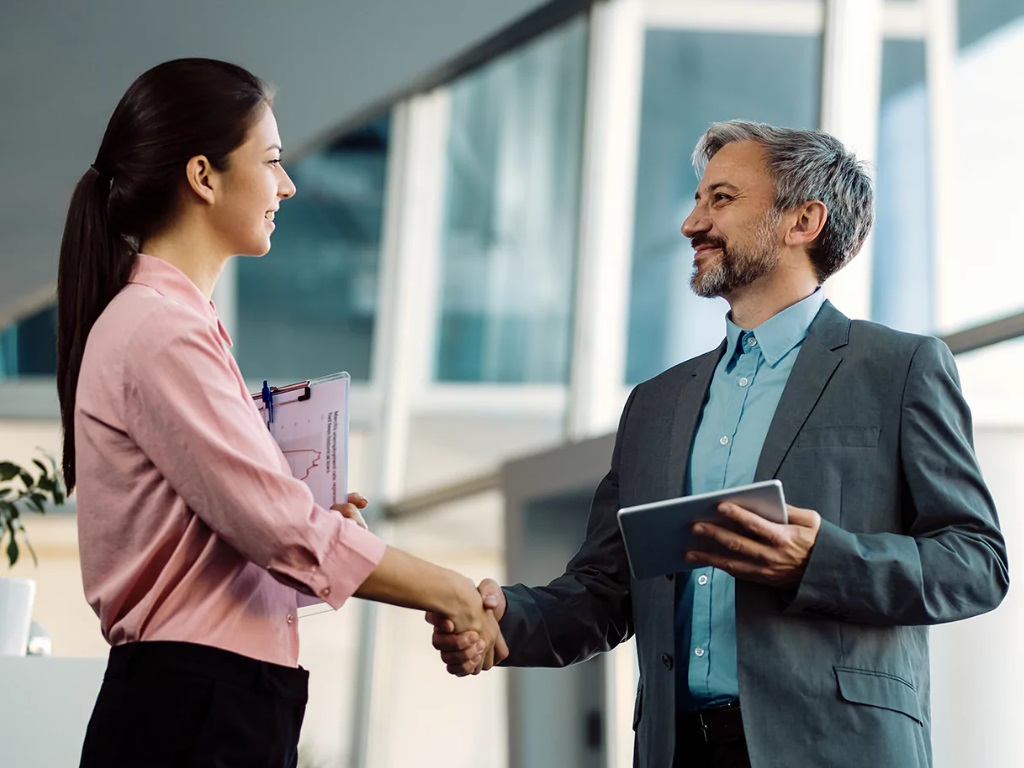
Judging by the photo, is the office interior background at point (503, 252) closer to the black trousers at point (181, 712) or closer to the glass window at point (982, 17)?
the glass window at point (982, 17)

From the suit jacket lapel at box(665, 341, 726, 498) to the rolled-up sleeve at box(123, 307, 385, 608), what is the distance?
0.65 m

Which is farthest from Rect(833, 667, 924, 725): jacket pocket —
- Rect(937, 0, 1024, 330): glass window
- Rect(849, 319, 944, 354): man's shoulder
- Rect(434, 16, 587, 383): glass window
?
Rect(434, 16, 587, 383): glass window

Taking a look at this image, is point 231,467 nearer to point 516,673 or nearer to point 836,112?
point 836,112

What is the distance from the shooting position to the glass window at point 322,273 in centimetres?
739

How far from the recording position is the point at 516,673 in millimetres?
5688

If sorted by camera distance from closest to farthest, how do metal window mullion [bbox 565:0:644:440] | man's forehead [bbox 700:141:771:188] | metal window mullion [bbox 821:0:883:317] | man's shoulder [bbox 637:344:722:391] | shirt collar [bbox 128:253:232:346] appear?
shirt collar [bbox 128:253:232:346] → man's shoulder [bbox 637:344:722:391] → man's forehead [bbox 700:141:771:188] → metal window mullion [bbox 821:0:883:317] → metal window mullion [bbox 565:0:644:440]

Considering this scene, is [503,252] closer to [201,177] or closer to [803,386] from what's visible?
[803,386]

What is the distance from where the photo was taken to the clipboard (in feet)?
5.84

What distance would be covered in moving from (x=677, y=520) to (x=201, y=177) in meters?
0.78

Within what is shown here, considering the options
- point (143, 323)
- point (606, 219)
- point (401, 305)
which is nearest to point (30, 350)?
point (401, 305)

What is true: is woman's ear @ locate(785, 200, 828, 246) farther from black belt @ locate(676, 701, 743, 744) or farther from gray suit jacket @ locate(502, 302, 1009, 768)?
black belt @ locate(676, 701, 743, 744)

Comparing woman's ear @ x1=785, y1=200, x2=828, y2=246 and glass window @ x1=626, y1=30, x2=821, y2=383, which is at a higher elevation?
glass window @ x1=626, y1=30, x2=821, y2=383

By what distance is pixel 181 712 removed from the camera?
1462mm

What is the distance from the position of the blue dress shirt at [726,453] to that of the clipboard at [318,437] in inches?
22.1
